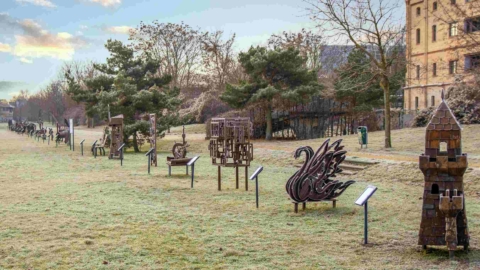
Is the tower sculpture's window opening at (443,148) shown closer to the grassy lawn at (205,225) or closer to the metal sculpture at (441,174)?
the metal sculpture at (441,174)

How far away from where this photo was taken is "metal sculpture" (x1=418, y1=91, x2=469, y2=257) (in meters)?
7.25

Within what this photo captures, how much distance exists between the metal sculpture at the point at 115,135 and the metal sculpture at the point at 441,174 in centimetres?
1966

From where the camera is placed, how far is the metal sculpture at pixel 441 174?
7.25m

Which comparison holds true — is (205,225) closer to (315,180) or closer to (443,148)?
(315,180)

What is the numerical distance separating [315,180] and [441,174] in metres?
3.89

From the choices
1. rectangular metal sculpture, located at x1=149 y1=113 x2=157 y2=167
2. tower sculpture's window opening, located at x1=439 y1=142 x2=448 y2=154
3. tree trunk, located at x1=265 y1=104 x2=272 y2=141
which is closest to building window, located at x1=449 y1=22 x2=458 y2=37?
rectangular metal sculpture, located at x1=149 y1=113 x2=157 y2=167

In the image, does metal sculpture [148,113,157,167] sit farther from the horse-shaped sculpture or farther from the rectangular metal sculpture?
the horse-shaped sculpture

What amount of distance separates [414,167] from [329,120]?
817 inches

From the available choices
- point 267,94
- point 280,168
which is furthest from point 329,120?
point 280,168

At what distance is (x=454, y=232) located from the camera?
7.01 m

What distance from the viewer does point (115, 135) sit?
25.5 meters

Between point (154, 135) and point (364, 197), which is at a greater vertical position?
point (154, 135)

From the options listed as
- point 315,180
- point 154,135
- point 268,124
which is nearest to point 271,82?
point 268,124

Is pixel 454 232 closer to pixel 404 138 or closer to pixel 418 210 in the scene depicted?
pixel 418 210
